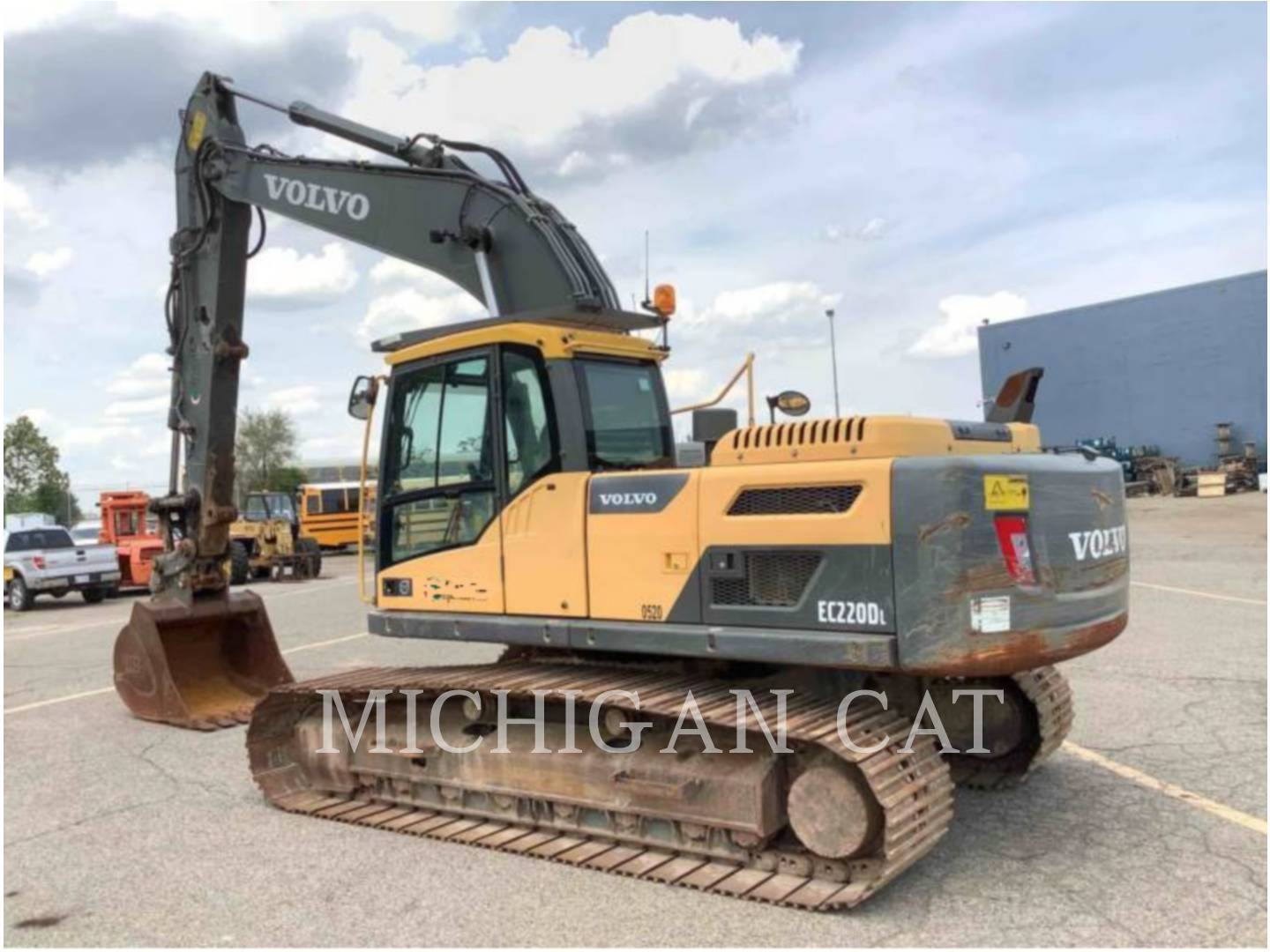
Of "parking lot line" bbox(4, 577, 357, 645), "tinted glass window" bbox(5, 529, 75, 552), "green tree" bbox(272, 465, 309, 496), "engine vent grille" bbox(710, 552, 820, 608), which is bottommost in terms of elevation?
"parking lot line" bbox(4, 577, 357, 645)

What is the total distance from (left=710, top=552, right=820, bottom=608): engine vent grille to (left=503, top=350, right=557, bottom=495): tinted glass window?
46.6 inches

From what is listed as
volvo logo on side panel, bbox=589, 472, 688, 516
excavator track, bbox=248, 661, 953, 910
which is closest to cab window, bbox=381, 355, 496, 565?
volvo logo on side panel, bbox=589, 472, 688, 516

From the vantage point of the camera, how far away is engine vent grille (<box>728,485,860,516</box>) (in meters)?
4.68

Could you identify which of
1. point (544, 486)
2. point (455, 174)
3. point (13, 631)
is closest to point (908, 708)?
point (544, 486)

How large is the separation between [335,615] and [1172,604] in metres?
11.3

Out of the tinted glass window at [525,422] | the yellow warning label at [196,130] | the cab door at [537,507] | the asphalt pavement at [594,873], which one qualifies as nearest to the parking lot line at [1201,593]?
the asphalt pavement at [594,873]

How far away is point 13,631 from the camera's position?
1694 cm

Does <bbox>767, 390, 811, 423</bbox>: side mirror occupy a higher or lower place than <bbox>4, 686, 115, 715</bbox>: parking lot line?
higher

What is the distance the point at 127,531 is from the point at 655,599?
23.4 m

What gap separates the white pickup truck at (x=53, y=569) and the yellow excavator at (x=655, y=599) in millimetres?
16284

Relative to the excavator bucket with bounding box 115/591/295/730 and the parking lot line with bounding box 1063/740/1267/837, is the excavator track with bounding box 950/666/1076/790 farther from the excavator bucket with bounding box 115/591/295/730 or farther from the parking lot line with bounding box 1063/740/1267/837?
the excavator bucket with bounding box 115/591/295/730

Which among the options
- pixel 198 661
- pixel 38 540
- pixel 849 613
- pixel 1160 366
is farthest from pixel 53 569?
pixel 1160 366

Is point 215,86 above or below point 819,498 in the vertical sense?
above

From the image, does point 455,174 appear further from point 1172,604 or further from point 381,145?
point 1172,604
